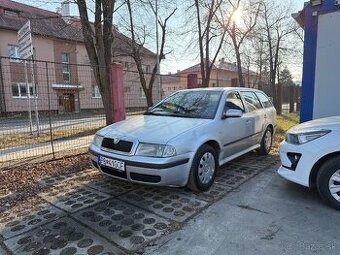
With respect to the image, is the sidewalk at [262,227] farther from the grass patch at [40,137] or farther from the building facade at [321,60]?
the grass patch at [40,137]

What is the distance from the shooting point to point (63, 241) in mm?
3170

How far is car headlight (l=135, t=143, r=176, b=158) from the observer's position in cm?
398

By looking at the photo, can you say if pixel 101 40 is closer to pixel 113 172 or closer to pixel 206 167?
pixel 113 172

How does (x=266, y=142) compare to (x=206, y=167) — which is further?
(x=266, y=142)

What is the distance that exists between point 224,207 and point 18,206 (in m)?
2.79

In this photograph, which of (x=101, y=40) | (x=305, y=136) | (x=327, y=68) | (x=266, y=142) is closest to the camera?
(x=305, y=136)

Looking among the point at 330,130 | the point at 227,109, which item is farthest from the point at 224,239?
the point at 227,109

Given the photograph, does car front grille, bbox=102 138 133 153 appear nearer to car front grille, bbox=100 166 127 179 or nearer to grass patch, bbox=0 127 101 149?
car front grille, bbox=100 166 127 179

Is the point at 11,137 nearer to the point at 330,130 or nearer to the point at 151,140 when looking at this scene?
the point at 151,140

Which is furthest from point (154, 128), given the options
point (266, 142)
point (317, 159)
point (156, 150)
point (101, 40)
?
point (101, 40)

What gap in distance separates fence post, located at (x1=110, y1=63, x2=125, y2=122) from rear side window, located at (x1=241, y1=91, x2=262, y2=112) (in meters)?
3.16

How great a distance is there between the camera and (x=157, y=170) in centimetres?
391

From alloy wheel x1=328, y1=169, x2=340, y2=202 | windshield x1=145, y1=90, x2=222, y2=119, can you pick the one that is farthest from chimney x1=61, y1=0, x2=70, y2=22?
alloy wheel x1=328, y1=169, x2=340, y2=202

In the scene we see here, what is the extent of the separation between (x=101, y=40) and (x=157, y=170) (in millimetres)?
5600
